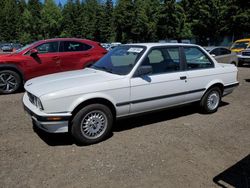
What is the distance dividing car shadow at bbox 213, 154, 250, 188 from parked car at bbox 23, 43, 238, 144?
1.87 meters

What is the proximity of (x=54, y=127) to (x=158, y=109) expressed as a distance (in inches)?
82.1

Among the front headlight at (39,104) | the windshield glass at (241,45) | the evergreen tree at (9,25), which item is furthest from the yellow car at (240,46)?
the evergreen tree at (9,25)

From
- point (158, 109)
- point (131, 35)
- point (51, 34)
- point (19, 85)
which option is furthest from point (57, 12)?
point (158, 109)

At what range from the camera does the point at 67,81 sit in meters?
4.68

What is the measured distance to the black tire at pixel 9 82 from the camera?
8284 mm

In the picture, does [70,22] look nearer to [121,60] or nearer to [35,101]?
[121,60]

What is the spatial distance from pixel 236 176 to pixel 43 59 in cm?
685

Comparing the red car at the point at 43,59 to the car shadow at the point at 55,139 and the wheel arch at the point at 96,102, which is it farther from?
the wheel arch at the point at 96,102

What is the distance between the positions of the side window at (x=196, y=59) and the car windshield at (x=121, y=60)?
3.74 ft

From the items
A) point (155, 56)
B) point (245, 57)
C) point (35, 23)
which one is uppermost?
point (35, 23)

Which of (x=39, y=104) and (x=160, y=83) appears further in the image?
(x=160, y=83)

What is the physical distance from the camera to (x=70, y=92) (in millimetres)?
4262

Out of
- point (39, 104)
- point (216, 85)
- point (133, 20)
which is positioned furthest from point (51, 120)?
point (133, 20)

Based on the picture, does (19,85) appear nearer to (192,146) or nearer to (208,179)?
(192,146)
